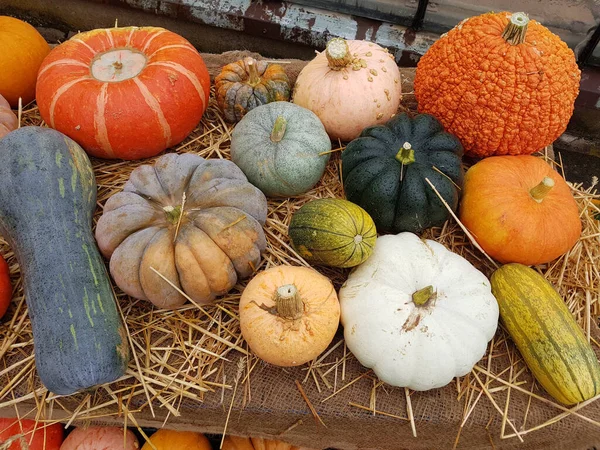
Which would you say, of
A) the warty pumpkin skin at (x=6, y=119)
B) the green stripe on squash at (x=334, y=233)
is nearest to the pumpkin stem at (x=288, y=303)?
the green stripe on squash at (x=334, y=233)

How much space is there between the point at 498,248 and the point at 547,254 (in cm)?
20

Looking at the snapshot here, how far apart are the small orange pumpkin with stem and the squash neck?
1107mm

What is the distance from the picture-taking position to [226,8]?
3.52 meters

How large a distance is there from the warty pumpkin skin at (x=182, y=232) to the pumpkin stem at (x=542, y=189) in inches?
43.6

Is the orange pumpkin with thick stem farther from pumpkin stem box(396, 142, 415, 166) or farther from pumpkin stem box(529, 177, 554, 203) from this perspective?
pumpkin stem box(396, 142, 415, 166)

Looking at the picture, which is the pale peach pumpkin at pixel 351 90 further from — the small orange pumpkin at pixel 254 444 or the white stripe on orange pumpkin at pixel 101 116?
the small orange pumpkin at pixel 254 444

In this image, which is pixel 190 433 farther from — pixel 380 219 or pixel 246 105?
pixel 246 105

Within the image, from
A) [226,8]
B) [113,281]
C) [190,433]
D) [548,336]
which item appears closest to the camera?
[548,336]

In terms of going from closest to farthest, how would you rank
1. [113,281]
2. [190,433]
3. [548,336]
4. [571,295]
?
[548,336] < [113,281] < [571,295] < [190,433]

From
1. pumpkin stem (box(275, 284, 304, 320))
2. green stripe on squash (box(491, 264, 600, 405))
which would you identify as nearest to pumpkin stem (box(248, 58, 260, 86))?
pumpkin stem (box(275, 284, 304, 320))

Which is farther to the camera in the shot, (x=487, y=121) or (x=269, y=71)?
(x=269, y=71)

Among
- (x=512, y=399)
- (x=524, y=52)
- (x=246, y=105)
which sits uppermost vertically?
(x=524, y=52)

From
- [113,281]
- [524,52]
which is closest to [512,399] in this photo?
[524,52]

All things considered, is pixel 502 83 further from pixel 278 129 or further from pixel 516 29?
pixel 278 129
